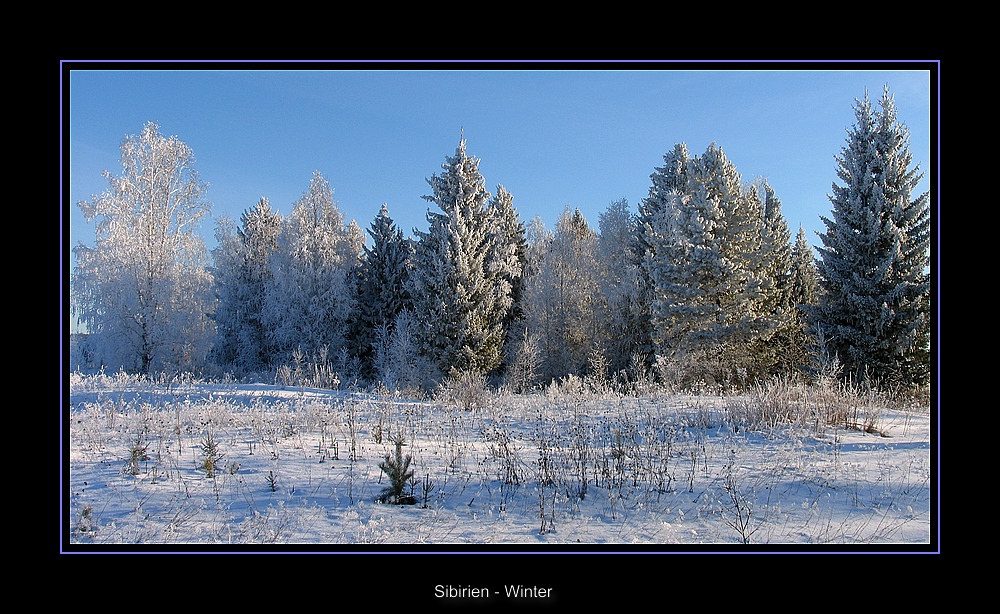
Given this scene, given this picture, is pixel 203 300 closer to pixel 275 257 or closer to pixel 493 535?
pixel 275 257

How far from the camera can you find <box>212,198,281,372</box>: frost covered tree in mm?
28375

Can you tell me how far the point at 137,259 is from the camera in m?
20.6

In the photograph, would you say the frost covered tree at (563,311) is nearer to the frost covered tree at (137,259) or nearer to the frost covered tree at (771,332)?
the frost covered tree at (771,332)

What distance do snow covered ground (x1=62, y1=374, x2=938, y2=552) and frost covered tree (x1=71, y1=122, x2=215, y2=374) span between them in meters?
16.4

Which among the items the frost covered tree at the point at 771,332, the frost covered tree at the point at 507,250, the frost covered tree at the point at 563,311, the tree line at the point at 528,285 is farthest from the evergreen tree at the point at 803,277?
the frost covered tree at the point at 507,250

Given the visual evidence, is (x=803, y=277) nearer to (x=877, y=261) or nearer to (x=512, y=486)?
(x=877, y=261)

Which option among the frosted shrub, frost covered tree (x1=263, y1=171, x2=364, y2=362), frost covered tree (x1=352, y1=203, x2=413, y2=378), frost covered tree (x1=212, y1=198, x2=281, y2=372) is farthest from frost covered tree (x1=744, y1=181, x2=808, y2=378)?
frost covered tree (x1=212, y1=198, x2=281, y2=372)

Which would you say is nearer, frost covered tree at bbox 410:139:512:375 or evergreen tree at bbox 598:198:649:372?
frost covered tree at bbox 410:139:512:375

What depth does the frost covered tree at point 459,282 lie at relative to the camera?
23344 millimetres

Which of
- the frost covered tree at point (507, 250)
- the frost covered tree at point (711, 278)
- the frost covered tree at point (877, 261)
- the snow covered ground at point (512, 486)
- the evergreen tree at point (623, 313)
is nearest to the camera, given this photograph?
the snow covered ground at point (512, 486)

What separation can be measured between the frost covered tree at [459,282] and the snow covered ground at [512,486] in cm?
1596

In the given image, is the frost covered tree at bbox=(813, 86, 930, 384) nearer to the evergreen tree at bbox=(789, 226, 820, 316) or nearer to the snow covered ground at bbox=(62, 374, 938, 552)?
the evergreen tree at bbox=(789, 226, 820, 316)

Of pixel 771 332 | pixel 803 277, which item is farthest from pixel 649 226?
pixel 803 277
